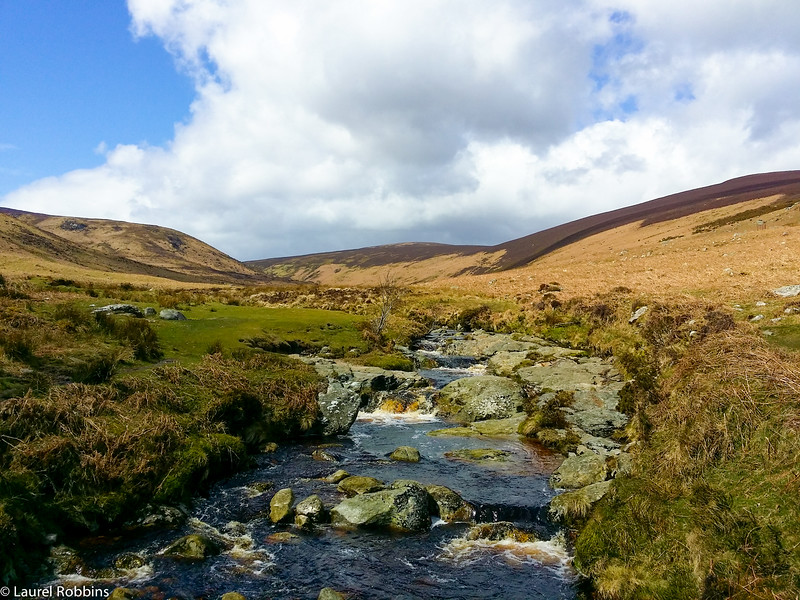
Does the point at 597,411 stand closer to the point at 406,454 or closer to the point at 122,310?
the point at 406,454

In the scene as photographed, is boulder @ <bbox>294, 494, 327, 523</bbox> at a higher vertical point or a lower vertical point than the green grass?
lower

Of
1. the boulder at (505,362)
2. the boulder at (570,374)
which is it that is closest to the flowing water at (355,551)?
the boulder at (570,374)

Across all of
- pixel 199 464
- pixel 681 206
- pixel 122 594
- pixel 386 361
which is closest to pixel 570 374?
pixel 386 361

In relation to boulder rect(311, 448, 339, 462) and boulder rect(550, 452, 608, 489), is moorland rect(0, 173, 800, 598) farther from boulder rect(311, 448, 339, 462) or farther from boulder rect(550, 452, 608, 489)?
boulder rect(311, 448, 339, 462)

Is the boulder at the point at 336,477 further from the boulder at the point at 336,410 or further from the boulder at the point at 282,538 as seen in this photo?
the boulder at the point at 336,410

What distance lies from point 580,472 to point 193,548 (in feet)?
40.7

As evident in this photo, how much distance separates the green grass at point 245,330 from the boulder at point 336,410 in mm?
7458

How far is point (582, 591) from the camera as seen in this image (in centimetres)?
1085

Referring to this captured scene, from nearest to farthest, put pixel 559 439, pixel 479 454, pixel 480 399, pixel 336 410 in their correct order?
pixel 479 454, pixel 559 439, pixel 336 410, pixel 480 399

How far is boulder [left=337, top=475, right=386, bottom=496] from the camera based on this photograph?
16016 mm

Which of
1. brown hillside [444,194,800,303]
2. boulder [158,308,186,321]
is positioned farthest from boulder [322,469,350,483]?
brown hillside [444,194,800,303]

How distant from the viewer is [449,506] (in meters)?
14.9

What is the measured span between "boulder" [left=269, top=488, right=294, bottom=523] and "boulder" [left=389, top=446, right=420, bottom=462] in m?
5.60

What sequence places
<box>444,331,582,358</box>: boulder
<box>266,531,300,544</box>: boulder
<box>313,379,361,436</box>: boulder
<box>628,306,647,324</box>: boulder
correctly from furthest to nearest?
1. <box>628,306,647,324</box>: boulder
2. <box>444,331,582,358</box>: boulder
3. <box>313,379,361,436</box>: boulder
4. <box>266,531,300,544</box>: boulder
